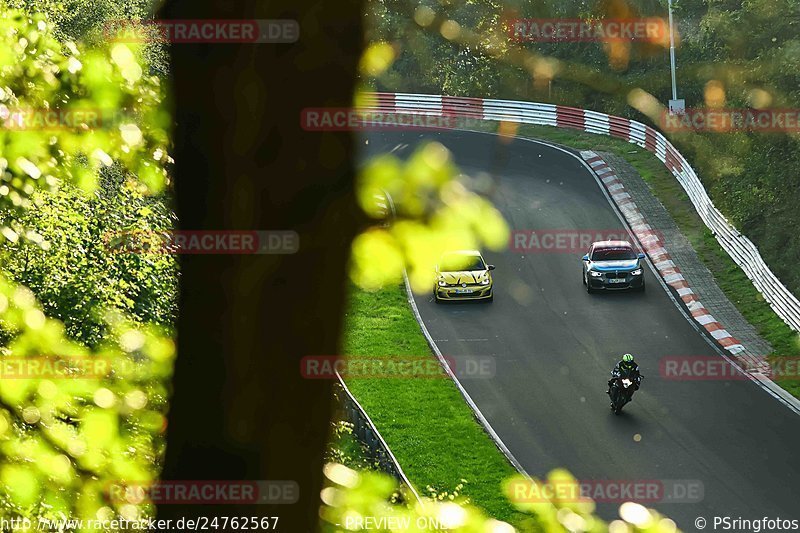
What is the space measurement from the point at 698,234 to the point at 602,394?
10.5 m

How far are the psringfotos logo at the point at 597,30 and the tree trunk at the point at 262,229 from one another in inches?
1702

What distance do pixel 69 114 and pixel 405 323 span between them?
71.0 feet

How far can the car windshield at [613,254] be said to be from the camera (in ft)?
92.1

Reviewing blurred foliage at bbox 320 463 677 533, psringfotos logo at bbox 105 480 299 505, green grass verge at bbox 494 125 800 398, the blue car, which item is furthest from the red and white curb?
psringfotos logo at bbox 105 480 299 505

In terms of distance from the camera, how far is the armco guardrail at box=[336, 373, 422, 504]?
17.5 m

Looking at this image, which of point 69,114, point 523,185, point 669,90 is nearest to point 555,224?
point 523,185

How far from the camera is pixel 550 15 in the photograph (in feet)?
148

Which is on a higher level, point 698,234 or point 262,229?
point 698,234

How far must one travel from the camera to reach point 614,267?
92.2 feet

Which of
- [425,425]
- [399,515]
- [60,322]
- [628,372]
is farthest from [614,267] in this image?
[399,515]

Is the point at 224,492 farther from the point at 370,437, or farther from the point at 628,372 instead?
the point at 628,372

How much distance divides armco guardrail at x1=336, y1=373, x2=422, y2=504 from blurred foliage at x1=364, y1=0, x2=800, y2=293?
12.2 m

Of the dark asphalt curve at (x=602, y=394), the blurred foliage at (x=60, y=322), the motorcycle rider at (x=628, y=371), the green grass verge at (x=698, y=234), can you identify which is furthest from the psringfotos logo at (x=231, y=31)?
the green grass verge at (x=698, y=234)

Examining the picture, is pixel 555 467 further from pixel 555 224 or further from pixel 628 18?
pixel 628 18
